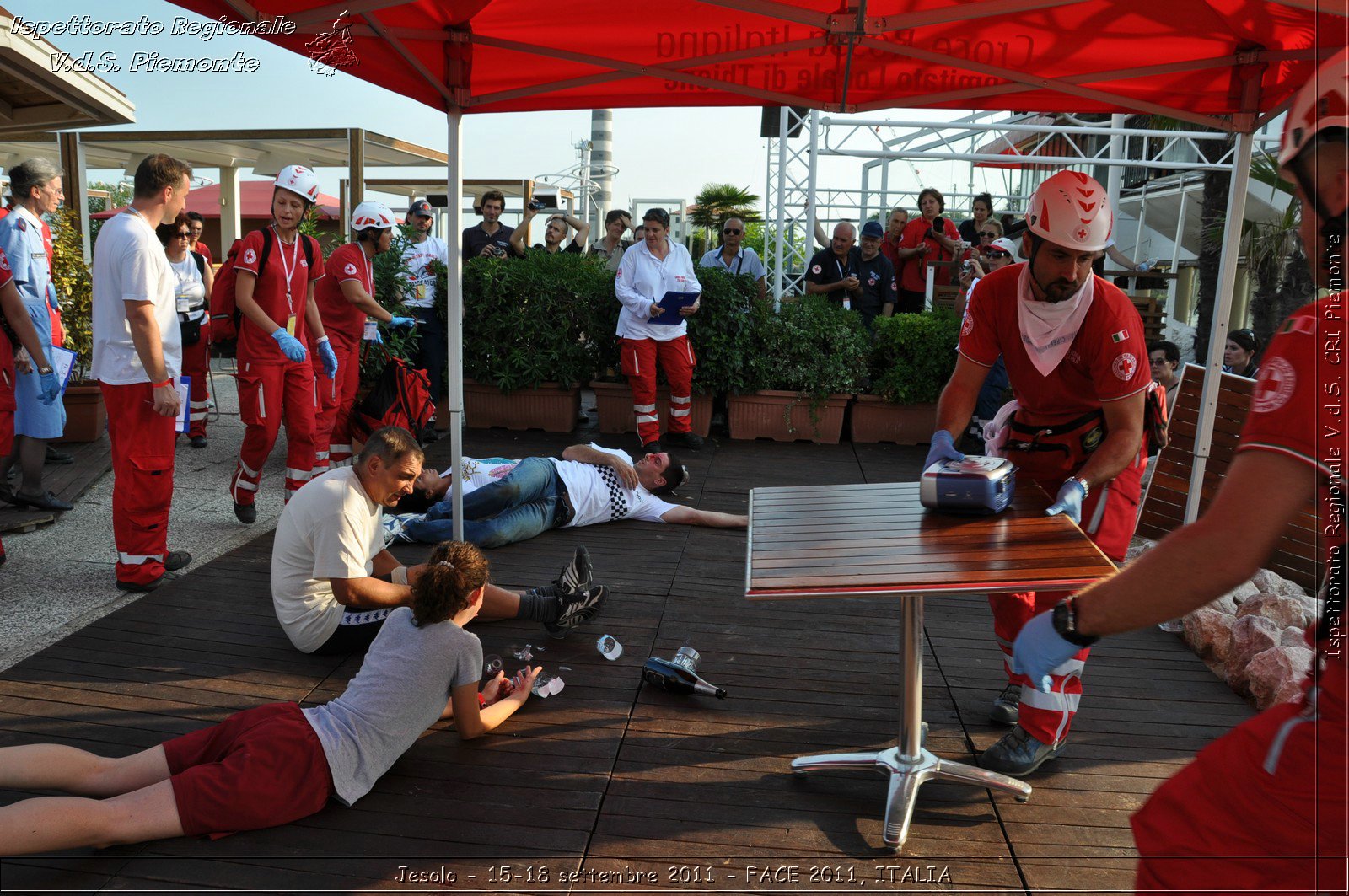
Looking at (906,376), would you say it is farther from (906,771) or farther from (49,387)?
(49,387)

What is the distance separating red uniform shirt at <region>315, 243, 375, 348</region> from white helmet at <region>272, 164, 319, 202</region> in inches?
30.5

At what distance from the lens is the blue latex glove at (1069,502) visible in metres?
3.03

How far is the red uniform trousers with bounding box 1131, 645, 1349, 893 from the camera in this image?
141 cm

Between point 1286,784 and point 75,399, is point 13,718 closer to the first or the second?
point 1286,784

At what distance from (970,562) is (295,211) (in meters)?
4.65

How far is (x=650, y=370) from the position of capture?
8.43 meters

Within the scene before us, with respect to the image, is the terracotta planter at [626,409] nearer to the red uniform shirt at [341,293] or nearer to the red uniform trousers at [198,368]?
the red uniform shirt at [341,293]

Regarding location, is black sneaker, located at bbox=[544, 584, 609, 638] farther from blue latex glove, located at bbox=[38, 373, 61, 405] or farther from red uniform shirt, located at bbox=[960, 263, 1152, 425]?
blue latex glove, located at bbox=[38, 373, 61, 405]

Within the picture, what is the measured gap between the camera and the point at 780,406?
9.06 meters

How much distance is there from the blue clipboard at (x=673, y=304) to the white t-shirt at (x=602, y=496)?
2.31 metres

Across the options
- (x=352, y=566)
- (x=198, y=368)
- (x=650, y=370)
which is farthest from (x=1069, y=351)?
(x=198, y=368)

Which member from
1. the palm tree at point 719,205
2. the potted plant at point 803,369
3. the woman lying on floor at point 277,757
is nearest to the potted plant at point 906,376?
the potted plant at point 803,369

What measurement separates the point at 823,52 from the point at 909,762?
143 inches

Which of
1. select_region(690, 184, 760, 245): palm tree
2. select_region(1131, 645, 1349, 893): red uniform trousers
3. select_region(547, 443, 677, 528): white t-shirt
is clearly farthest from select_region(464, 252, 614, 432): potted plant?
select_region(690, 184, 760, 245): palm tree
